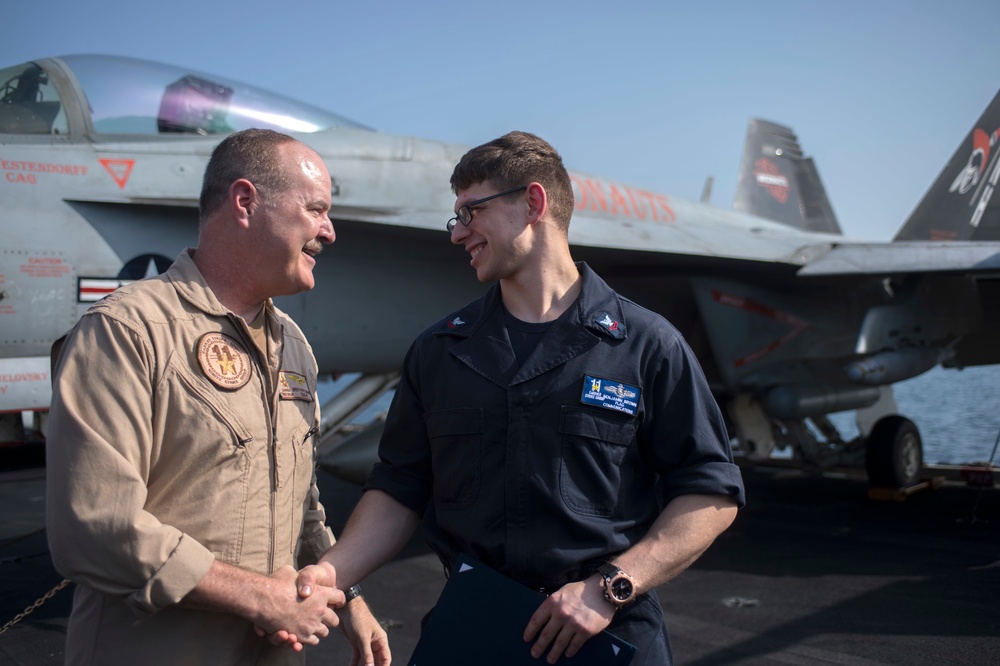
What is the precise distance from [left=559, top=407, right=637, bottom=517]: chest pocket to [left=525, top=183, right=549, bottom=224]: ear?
18.9 inches

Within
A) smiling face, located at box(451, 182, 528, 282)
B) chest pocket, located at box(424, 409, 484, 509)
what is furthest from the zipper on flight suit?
smiling face, located at box(451, 182, 528, 282)

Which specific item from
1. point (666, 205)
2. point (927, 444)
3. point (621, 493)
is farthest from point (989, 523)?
point (927, 444)

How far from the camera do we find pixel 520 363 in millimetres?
1839

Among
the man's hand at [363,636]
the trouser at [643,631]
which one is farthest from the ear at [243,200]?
the trouser at [643,631]

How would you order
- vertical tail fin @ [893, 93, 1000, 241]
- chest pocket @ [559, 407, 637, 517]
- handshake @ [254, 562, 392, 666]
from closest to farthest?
handshake @ [254, 562, 392, 666] < chest pocket @ [559, 407, 637, 517] < vertical tail fin @ [893, 93, 1000, 241]

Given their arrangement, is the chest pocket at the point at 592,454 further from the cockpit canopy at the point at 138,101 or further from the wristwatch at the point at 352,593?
the cockpit canopy at the point at 138,101

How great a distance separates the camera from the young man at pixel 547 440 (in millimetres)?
1687

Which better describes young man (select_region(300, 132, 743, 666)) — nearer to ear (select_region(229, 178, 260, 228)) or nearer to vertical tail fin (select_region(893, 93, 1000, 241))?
ear (select_region(229, 178, 260, 228))

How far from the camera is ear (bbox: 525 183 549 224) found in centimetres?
190

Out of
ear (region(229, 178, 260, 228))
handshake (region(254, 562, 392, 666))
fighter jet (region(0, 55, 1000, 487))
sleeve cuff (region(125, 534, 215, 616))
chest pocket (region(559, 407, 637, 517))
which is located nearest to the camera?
sleeve cuff (region(125, 534, 215, 616))

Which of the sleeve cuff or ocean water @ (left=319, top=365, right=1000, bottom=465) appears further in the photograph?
ocean water @ (left=319, top=365, right=1000, bottom=465)

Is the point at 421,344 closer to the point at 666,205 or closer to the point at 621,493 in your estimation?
the point at 621,493

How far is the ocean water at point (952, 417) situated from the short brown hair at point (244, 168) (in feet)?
20.4

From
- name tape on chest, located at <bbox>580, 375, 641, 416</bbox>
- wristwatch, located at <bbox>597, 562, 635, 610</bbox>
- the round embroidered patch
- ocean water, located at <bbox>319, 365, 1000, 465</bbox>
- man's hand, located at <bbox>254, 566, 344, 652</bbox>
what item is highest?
name tape on chest, located at <bbox>580, 375, 641, 416</bbox>
